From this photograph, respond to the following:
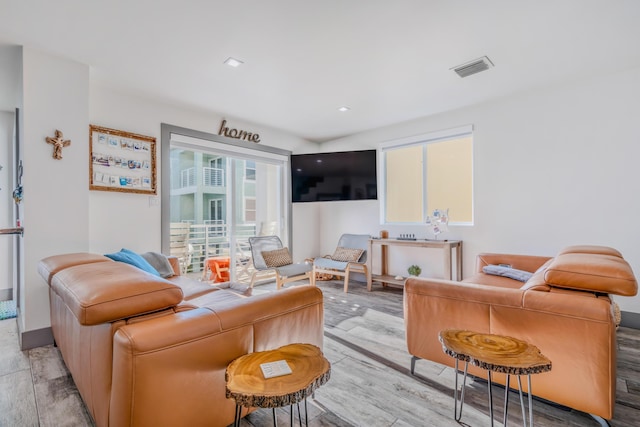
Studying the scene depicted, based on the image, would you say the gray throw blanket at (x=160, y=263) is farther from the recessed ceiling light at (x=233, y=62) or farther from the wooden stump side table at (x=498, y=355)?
the wooden stump side table at (x=498, y=355)

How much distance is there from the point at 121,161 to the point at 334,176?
286 centimetres

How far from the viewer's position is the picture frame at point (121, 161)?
300cm

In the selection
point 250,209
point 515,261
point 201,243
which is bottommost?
point 515,261

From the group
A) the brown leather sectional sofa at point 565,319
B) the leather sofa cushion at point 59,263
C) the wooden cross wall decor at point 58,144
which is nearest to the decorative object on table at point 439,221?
the brown leather sectional sofa at point 565,319

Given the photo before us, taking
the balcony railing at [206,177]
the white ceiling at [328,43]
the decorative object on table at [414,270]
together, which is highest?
the white ceiling at [328,43]

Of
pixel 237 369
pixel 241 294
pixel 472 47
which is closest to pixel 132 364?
pixel 237 369

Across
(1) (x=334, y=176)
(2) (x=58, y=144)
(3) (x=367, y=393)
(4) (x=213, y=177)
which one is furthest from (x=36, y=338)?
(1) (x=334, y=176)

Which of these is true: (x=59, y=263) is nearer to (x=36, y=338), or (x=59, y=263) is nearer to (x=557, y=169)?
(x=36, y=338)

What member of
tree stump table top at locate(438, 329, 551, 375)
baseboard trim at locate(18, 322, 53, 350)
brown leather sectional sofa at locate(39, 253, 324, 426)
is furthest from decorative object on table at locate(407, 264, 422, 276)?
baseboard trim at locate(18, 322, 53, 350)

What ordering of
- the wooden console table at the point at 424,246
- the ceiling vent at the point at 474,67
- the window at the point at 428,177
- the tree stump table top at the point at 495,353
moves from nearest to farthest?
the tree stump table top at the point at 495,353 → the ceiling vent at the point at 474,67 → the wooden console table at the point at 424,246 → the window at the point at 428,177

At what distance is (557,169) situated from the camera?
10.5 feet

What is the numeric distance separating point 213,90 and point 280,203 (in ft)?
7.44

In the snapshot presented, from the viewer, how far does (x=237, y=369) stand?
3.74ft

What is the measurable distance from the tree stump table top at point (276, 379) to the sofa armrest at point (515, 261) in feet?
8.73
